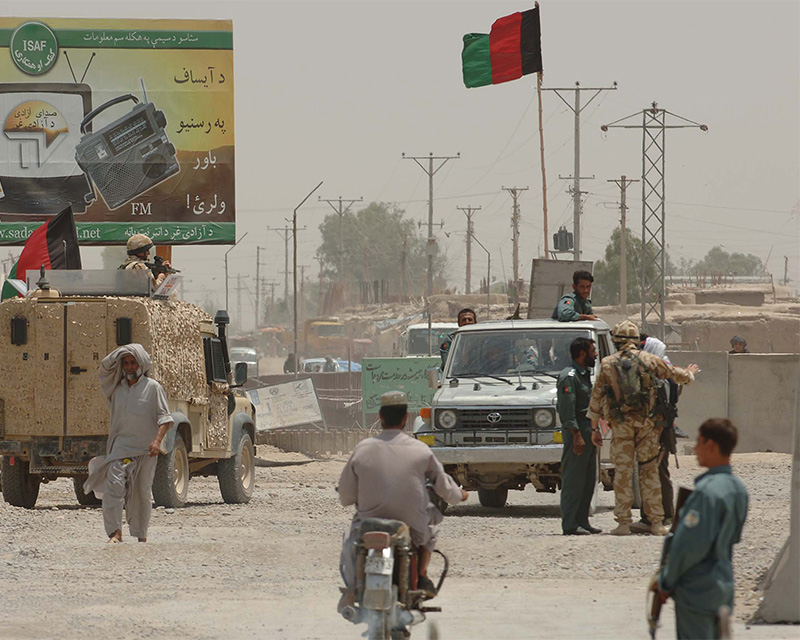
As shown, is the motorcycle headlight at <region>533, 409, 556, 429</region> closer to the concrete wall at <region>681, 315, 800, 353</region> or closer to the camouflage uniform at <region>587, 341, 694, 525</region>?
the camouflage uniform at <region>587, 341, 694, 525</region>

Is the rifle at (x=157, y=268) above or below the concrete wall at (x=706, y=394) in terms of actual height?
above

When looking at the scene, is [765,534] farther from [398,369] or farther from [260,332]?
[260,332]

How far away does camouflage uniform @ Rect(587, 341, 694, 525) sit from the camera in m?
11.6

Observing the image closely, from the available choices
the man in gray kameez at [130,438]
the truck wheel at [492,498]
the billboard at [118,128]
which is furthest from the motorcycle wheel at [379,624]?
the billboard at [118,128]

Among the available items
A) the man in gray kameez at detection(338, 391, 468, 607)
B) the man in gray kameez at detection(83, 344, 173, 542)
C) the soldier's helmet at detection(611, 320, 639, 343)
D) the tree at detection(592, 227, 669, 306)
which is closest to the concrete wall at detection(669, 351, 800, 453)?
the soldier's helmet at detection(611, 320, 639, 343)

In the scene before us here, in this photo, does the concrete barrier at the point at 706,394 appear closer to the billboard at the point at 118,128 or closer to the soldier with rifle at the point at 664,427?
the billboard at the point at 118,128

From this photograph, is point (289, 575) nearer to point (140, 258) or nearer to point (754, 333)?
point (140, 258)

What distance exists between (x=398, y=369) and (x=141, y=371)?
14.4m

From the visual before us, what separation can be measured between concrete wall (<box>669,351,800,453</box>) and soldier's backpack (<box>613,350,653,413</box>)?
1252 centimetres

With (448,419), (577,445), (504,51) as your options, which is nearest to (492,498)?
(448,419)

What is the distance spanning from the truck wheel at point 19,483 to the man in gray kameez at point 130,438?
385 cm

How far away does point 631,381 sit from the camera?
38.0 feet

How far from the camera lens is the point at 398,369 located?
26156 millimetres

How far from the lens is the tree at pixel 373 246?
570 feet
